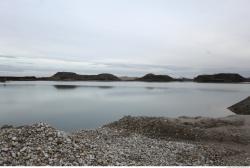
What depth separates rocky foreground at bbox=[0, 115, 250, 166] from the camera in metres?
10.7

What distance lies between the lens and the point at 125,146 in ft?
50.1

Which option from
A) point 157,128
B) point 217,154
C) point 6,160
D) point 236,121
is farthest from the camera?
point 236,121

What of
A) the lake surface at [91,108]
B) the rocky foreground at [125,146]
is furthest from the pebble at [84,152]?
the lake surface at [91,108]

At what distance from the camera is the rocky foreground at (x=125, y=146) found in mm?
10719

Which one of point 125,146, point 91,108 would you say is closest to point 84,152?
point 125,146

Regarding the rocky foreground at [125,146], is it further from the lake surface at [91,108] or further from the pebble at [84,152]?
the lake surface at [91,108]

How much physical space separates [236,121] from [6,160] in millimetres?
20321

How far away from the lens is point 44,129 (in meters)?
12.5

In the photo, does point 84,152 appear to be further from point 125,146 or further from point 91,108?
point 91,108

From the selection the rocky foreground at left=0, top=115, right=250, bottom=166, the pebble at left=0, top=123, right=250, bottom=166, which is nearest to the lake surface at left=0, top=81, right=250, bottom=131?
the rocky foreground at left=0, top=115, right=250, bottom=166

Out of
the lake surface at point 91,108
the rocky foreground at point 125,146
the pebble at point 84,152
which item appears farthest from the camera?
the lake surface at point 91,108

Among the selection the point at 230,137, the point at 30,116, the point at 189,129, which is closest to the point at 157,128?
the point at 189,129

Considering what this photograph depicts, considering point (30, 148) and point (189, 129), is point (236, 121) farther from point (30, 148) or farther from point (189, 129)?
point (30, 148)

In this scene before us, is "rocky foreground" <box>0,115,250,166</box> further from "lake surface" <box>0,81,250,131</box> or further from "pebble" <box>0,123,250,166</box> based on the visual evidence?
"lake surface" <box>0,81,250,131</box>
